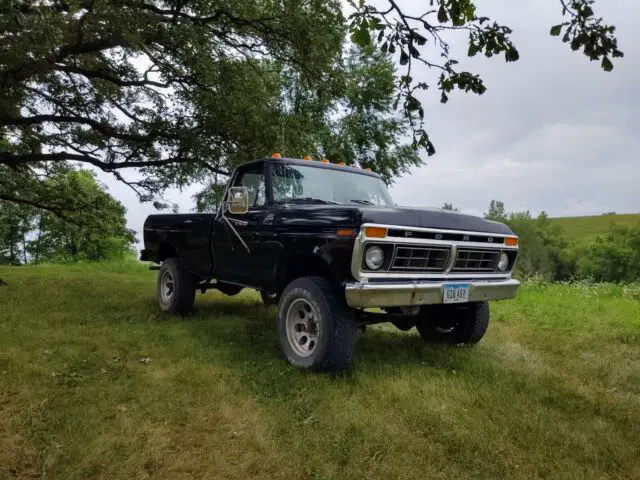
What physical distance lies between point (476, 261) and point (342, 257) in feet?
5.21

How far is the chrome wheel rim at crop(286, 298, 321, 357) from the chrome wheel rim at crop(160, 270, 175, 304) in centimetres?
327

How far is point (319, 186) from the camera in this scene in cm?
562

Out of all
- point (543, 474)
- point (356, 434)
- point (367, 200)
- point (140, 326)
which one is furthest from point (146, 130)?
point (543, 474)

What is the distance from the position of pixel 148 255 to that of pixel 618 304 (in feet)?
28.0

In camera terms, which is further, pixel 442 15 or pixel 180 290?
pixel 180 290

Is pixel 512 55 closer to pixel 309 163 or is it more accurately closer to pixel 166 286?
pixel 309 163

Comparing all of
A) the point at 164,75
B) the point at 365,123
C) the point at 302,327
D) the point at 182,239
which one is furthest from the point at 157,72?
the point at 365,123

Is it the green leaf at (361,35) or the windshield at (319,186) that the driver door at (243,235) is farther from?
the green leaf at (361,35)

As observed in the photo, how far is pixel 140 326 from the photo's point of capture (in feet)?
21.1

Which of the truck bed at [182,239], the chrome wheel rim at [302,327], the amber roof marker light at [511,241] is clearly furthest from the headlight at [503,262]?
the truck bed at [182,239]

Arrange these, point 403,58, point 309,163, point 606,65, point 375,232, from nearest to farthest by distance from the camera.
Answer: point 606,65 → point 403,58 → point 375,232 → point 309,163

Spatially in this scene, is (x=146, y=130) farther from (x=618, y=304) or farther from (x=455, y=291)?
(x=618, y=304)

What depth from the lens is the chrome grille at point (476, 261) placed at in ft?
15.8

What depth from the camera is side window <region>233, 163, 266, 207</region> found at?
5.69 m
